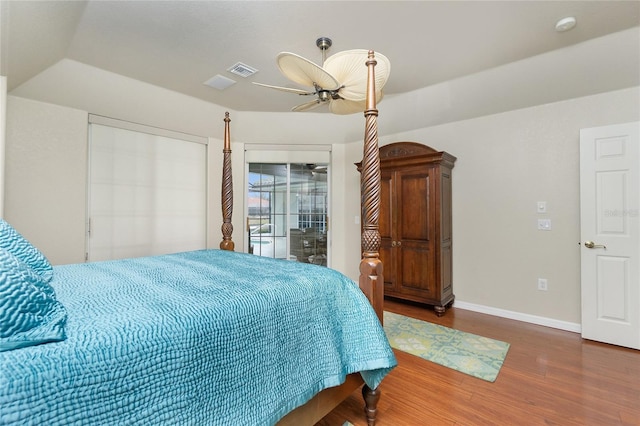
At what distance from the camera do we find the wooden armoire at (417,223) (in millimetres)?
3453

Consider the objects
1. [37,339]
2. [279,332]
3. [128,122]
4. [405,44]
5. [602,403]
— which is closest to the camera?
[37,339]

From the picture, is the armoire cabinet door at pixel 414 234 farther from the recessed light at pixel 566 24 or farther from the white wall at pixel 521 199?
the recessed light at pixel 566 24

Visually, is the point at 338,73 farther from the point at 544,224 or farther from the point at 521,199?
the point at 544,224

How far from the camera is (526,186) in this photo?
10.8ft

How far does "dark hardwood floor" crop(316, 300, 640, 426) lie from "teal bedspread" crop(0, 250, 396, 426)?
1.55 ft

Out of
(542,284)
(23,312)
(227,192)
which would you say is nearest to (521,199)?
(542,284)

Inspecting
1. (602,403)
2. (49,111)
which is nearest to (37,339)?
(602,403)

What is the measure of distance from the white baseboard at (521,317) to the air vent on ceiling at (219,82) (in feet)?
13.1

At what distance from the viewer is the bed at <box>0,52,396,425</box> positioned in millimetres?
708

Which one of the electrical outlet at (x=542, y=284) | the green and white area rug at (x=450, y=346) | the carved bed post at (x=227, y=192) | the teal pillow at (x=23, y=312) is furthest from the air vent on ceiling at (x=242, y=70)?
the electrical outlet at (x=542, y=284)

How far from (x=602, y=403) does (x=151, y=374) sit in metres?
2.63

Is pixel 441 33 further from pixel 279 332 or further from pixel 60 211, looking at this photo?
pixel 60 211

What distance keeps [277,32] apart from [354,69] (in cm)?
88

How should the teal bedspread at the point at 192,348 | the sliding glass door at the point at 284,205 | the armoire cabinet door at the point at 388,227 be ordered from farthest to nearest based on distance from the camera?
the sliding glass door at the point at 284,205, the armoire cabinet door at the point at 388,227, the teal bedspread at the point at 192,348
